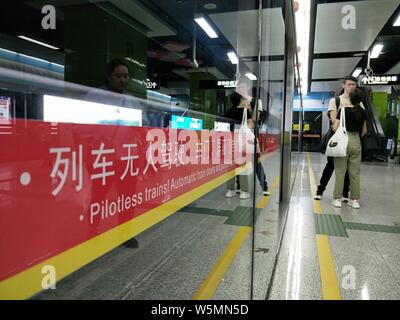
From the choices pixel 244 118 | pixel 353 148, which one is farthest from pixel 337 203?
pixel 244 118

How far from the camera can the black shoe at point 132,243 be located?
0.76 metres

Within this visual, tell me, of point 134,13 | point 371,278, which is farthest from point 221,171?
point 371,278

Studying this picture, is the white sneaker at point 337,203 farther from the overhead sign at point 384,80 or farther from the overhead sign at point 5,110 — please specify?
the overhead sign at point 384,80

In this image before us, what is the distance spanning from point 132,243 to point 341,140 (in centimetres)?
368

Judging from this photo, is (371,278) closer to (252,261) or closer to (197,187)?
(252,261)

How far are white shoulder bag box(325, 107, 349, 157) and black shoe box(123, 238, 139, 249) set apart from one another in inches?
143

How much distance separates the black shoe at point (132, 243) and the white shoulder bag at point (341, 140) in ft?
11.9

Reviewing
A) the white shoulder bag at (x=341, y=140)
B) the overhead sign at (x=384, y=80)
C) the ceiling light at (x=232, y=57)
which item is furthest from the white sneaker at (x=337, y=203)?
the overhead sign at (x=384, y=80)

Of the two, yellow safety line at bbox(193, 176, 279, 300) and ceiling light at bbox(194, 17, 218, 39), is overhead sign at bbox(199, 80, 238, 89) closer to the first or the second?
ceiling light at bbox(194, 17, 218, 39)

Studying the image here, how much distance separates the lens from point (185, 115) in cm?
115

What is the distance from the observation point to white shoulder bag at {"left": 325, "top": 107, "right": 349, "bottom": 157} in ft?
12.8

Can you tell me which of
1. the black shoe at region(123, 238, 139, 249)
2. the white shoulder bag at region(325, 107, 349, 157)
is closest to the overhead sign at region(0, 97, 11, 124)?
the black shoe at region(123, 238, 139, 249)

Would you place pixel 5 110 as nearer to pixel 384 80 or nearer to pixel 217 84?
pixel 217 84

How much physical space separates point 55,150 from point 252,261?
1345 mm
